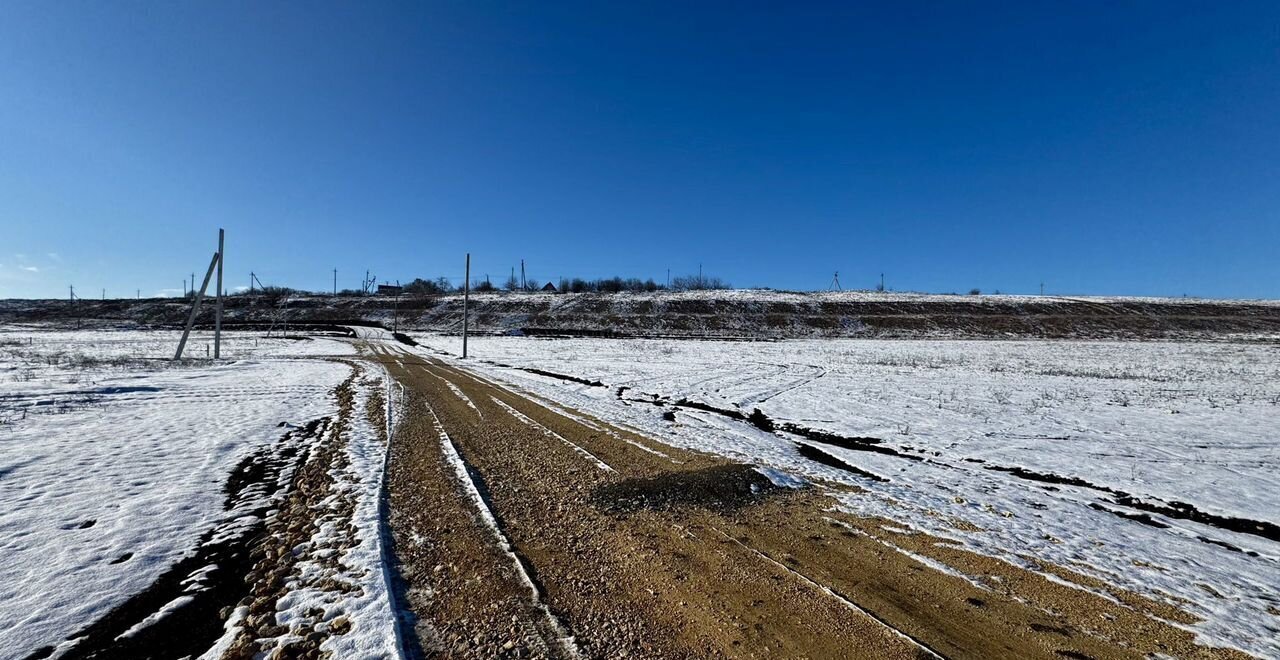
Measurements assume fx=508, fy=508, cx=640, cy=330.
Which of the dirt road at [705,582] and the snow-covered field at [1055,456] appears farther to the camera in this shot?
the snow-covered field at [1055,456]

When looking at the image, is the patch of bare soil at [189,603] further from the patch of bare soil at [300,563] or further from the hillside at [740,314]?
the hillside at [740,314]

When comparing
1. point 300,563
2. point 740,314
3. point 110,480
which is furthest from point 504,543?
point 740,314

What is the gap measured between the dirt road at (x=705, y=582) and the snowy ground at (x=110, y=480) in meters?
0.82

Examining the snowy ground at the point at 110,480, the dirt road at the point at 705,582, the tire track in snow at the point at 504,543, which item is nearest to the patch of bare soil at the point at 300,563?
the snowy ground at the point at 110,480

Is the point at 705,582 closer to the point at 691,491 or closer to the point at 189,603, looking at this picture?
the point at 691,491

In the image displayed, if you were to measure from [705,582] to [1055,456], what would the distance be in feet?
28.8

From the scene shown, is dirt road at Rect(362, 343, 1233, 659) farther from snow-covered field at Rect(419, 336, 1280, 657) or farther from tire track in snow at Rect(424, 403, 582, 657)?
snow-covered field at Rect(419, 336, 1280, 657)

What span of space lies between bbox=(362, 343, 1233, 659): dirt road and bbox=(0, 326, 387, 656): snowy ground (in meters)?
0.82

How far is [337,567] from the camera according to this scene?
4.58 meters

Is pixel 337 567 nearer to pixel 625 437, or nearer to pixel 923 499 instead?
pixel 625 437

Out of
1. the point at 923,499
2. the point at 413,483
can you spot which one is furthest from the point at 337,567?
the point at 923,499

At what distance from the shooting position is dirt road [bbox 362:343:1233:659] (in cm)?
361

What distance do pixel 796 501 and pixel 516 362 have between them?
23.7 m

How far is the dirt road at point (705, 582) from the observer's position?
361cm
